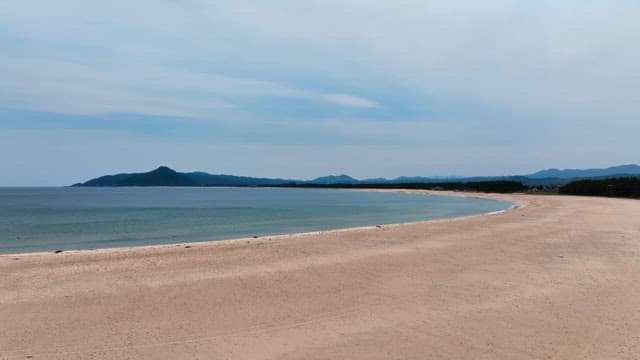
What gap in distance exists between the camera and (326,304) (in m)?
9.23

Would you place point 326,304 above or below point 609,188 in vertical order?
below

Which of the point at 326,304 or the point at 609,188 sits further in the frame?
the point at 609,188

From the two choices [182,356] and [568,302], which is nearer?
[182,356]

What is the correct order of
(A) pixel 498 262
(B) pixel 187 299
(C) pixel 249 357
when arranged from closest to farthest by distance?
(C) pixel 249 357
(B) pixel 187 299
(A) pixel 498 262

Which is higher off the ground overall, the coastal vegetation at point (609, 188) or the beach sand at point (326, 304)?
the coastal vegetation at point (609, 188)

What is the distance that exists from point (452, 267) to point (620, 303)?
4465mm

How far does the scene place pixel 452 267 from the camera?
13141 mm

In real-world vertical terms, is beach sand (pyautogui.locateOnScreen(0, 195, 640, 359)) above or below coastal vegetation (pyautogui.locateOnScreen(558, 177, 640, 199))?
below

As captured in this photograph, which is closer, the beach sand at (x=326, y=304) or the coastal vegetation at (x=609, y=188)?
the beach sand at (x=326, y=304)

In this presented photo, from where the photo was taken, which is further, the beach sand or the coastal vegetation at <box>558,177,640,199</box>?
the coastal vegetation at <box>558,177,640,199</box>

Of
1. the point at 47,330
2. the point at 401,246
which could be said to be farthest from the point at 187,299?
the point at 401,246

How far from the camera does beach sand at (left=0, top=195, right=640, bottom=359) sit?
6867mm

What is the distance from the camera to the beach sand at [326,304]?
6.87 meters

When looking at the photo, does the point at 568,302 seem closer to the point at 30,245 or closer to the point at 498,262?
the point at 498,262
